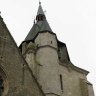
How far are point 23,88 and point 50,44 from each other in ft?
23.9

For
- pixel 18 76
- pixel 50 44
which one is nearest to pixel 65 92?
pixel 50 44

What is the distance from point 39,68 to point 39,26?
485 centimetres

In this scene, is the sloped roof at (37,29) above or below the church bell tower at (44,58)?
above

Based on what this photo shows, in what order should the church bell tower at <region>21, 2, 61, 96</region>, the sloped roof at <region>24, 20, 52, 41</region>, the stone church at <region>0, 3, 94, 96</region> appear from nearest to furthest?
the stone church at <region>0, 3, 94, 96</region>
the church bell tower at <region>21, 2, 61, 96</region>
the sloped roof at <region>24, 20, 52, 41</region>

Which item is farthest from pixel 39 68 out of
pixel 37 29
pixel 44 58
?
pixel 37 29

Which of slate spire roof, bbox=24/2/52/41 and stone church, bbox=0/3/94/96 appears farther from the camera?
slate spire roof, bbox=24/2/52/41

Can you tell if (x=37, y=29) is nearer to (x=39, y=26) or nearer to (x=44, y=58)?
(x=39, y=26)


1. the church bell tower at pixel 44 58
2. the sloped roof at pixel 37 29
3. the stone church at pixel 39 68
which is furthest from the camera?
the sloped roof at pixel 37 29

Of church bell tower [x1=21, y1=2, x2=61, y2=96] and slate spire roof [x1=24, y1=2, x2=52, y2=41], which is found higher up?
slate spire roof [x1=24, y1=2, x2=52, y2=41]

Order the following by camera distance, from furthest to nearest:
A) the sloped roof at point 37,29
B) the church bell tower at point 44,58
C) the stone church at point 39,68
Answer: the sloped roof at point 37,29 < the church bell tower at point 44,58 < the stone church at point 39,68

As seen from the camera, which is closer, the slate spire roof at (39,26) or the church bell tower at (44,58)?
the church bell tower at (44,58)

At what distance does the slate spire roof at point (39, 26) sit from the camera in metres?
22.1

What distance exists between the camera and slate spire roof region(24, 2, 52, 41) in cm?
2213

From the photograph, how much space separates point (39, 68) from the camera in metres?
19.5
